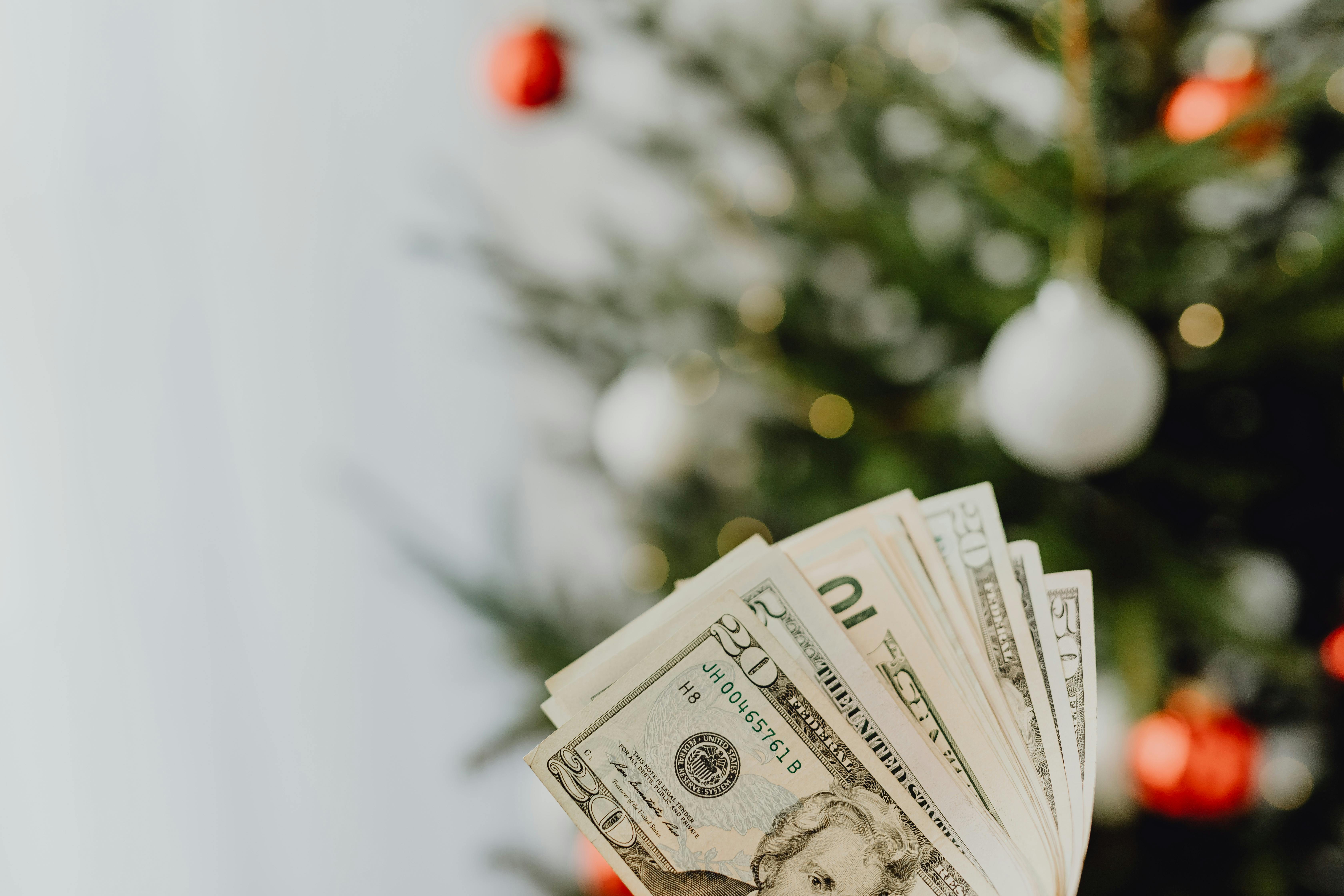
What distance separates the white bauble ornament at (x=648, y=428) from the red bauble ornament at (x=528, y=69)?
1.13 feet

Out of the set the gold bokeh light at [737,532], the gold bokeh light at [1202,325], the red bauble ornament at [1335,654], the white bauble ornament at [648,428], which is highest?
the white bauble ornament at [648,428]

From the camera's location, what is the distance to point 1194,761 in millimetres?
752

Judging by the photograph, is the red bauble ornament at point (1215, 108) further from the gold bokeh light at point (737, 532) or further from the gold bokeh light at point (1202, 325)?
the gold bokeh light at point (737, 532)

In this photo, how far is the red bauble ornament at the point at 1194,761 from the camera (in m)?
0.75

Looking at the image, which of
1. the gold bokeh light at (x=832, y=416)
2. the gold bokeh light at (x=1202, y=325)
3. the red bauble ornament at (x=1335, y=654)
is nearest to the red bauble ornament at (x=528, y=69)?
the gold bokeh light at (x=832, y=416)

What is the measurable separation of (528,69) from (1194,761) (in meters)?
1.02

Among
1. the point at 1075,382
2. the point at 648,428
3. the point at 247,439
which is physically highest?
the point at 247,439

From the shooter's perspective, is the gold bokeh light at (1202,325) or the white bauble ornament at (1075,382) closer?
the white bauble ornament at (1075,382)

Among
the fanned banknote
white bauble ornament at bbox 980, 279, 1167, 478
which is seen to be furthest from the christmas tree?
the fanned banknote

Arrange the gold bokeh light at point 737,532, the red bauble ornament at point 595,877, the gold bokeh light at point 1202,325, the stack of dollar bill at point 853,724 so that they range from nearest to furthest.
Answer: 1. the stack of dollar bill at point 853,724
2. the gold bokeh light at point 1202,325
3. the red bauble ornament at point 595,877
4. the gold bokeh light at point 737,532

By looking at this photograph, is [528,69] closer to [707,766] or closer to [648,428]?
[648,428]

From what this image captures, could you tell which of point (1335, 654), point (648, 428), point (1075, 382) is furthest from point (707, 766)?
point (1335, 654)

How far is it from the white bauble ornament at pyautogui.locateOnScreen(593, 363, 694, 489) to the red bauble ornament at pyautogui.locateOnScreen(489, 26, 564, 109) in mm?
345

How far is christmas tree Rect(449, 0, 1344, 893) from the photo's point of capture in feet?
2.02
